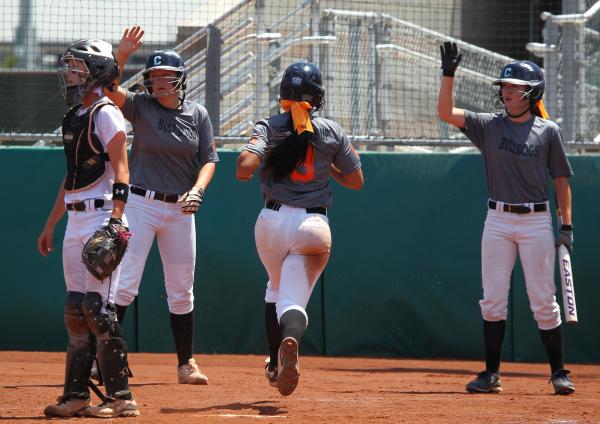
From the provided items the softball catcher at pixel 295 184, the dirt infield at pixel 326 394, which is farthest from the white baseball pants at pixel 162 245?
the softball catcher at pixel 295 184

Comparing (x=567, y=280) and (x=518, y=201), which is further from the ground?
(x=518, y=201)

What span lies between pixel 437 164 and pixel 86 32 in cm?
337

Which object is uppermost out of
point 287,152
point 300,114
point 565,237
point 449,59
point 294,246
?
point 449,59

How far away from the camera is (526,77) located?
6.95 metres

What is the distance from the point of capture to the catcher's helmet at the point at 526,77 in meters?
6.94

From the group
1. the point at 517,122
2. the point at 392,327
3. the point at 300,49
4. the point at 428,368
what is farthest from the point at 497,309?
the point at 300,49

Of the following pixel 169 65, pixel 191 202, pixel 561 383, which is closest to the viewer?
pixel 191 202

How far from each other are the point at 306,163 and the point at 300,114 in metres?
0.27

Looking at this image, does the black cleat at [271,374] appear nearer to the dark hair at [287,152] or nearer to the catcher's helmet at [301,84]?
the dark hair at [287,152]

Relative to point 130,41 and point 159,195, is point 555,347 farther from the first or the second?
point 130,41

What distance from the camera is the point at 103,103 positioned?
527 cm

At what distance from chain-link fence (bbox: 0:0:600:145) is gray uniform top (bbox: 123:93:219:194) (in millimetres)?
2397

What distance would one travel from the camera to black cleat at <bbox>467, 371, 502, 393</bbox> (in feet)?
22.7

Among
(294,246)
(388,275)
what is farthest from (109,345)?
(388,275)
